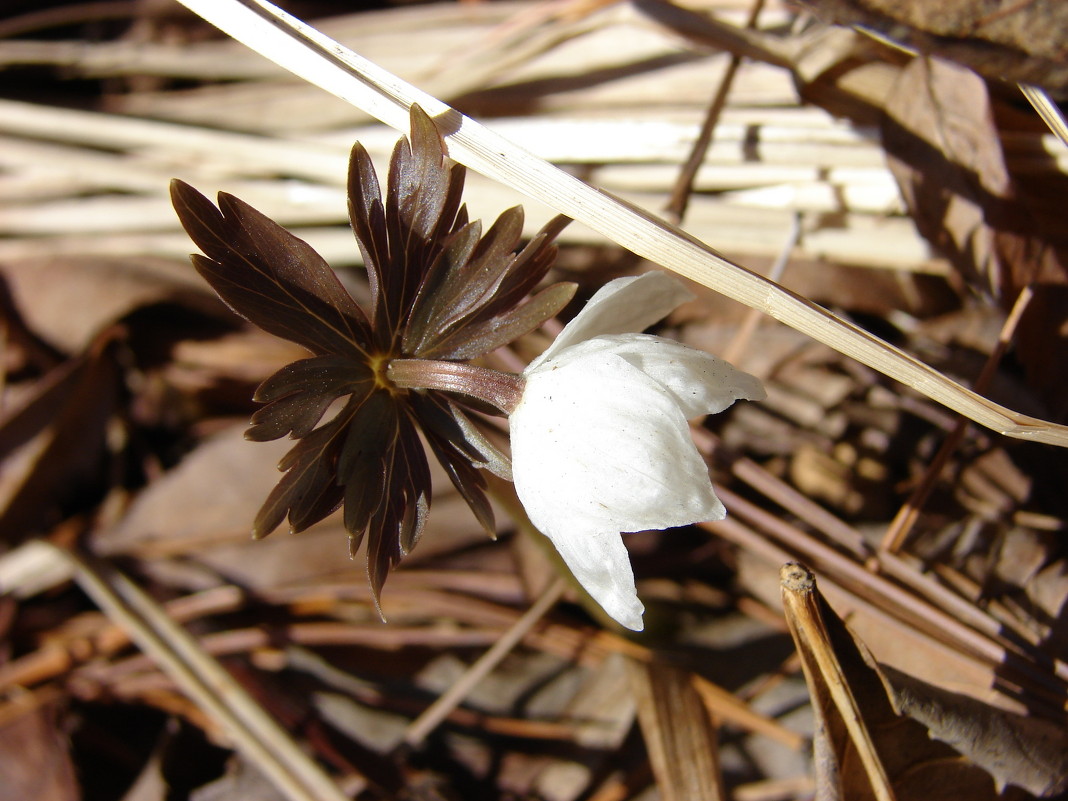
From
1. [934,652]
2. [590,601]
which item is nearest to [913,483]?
[934,652]

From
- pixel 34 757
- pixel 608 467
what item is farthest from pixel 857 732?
pixel 34 757

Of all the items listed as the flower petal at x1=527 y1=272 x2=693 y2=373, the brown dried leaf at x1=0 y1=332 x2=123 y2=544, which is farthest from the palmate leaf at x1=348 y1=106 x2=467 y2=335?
the brown dried leaf at x1=0 y1=332 x2=123 y2=544

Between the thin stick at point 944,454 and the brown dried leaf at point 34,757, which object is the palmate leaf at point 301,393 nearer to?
the thin stick at point 944,454

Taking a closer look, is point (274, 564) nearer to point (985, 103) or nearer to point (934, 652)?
point (934, 652)

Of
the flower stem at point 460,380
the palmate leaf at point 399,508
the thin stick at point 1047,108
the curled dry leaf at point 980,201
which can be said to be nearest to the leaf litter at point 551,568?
the curled dry leaf at point 980,201

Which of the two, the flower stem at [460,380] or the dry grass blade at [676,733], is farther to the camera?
the dry grass blade at [676,733]
